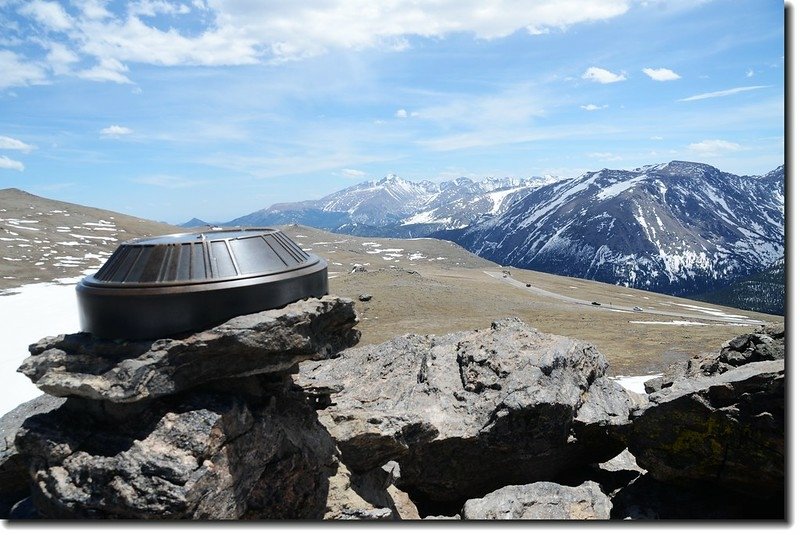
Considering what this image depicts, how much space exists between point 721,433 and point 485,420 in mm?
6566

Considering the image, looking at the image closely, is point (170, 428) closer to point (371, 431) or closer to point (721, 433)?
point (371, 431)

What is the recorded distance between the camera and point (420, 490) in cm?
1655

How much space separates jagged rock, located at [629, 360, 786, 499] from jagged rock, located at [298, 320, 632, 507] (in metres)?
1.47

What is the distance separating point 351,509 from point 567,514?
604 cm

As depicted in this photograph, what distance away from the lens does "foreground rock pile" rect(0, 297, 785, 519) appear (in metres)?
9.50

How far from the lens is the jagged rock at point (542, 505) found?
44.1 ft

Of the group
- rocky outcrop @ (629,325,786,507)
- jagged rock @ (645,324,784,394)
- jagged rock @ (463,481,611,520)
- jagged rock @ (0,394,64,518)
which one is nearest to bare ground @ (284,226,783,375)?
jagged rock @ (645,324,784,394)

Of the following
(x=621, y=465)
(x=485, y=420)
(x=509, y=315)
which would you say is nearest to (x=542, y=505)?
(x=485, y=420)

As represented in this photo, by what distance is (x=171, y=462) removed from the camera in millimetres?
9188

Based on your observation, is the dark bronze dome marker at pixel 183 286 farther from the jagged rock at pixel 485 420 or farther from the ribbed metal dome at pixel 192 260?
the jagged rock at pixel 485 420

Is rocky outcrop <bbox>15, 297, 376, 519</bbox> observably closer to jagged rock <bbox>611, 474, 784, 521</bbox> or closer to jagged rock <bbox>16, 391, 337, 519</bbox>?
jagged rock <bbox>16, 391, 337, 519</bbox>

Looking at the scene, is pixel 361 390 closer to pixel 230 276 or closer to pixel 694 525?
pixel 230 276

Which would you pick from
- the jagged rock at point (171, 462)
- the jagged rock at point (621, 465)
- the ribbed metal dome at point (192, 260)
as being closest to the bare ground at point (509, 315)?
the jagged rock at point (621, 465)

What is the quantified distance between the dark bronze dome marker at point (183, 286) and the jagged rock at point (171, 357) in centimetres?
30
